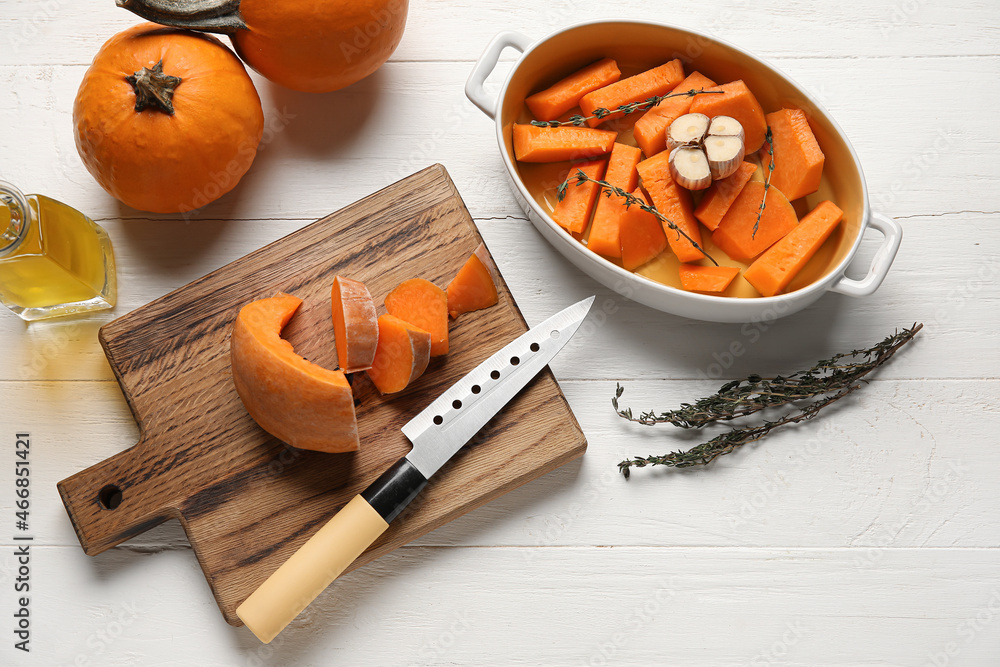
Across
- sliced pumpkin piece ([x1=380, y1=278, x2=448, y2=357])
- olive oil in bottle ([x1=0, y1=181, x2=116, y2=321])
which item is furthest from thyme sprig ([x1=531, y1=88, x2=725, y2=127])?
olive oil in bottle ([x1=0, y1=181, x2=116, y2=321])

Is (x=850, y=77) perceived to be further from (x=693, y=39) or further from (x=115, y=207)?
(x=115, y=207)

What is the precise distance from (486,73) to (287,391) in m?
0.86

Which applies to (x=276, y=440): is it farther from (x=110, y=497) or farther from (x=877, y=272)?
(x=877, y=272)

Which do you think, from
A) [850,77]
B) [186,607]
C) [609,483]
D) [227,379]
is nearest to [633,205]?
[609,483]

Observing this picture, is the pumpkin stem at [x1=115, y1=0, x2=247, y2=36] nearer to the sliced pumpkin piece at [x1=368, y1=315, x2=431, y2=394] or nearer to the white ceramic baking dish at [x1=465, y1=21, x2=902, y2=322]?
the white ceramic baking dish at [x1=465, y1=21, x2=902, y2=322]

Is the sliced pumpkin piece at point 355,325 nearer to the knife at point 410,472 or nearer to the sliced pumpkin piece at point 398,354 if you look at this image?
the sliced pumpkin piece at point 398,354

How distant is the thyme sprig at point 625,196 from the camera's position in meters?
1.49

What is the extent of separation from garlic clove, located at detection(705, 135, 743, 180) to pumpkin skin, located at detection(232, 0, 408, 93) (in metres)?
0.77

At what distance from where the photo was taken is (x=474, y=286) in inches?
59.7

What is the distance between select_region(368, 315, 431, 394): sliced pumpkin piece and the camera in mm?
1397

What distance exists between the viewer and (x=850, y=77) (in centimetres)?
175

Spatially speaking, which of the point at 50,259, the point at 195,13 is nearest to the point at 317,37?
the point at 195,13

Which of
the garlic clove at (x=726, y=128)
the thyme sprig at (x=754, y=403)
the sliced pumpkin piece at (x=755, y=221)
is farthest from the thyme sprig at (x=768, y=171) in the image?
the thyme sprig at (x=754, y=403)

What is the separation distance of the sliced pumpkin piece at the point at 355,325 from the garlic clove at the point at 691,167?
2.51 feet
